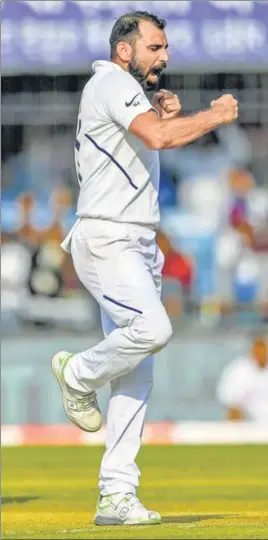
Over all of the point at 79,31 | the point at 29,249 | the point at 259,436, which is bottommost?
the point at 259,436

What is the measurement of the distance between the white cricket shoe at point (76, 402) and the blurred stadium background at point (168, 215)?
825 centimetres

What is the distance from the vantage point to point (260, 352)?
15.8 m

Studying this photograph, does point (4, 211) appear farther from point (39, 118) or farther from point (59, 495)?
point (59, 495)

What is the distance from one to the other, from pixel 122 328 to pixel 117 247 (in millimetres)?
317

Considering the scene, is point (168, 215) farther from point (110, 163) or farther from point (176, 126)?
point (176, 126)

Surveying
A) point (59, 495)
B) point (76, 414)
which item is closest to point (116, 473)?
point (76, 414)

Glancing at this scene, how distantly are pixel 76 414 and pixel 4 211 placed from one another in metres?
12.2

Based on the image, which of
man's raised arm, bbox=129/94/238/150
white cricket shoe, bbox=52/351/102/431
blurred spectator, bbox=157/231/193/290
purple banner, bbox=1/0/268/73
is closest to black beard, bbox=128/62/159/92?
man's raised arm, bbox=129/94/238/150

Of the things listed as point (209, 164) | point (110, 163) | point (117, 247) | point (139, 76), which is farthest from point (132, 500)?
point (209, 164)

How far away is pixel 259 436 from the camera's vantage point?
15133 millimetres

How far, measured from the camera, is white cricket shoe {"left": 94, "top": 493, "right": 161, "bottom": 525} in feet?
20.3

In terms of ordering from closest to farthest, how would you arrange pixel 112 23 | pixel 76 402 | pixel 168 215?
pixel 76 402
pixel 112 23
pixel 168 215

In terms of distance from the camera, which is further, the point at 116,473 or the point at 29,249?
the point at 29,249

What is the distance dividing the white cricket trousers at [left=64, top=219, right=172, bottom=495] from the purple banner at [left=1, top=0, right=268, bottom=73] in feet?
33.2
